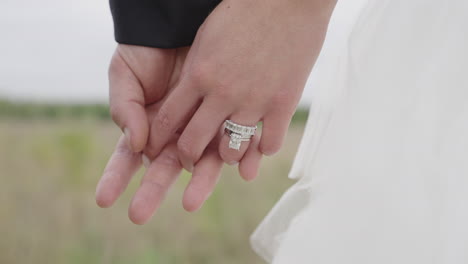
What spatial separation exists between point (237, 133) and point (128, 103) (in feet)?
0.67

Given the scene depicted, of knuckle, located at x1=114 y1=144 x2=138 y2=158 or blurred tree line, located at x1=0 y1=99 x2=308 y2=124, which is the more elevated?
knuckle, located at x1=114 y1=144 x2=138 y2=158

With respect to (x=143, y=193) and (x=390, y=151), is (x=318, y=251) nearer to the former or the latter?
(x=390, y=151)

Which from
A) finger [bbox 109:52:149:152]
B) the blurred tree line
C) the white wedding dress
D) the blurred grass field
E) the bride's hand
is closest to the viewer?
the white wedding dress

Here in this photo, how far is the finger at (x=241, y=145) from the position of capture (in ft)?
2.75

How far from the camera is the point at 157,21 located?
36.9 inches

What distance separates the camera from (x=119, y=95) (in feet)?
3.11

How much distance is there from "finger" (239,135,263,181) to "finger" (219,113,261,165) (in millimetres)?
13

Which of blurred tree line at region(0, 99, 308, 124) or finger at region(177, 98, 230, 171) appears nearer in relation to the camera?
finger at region(177, 98, 230, 171)

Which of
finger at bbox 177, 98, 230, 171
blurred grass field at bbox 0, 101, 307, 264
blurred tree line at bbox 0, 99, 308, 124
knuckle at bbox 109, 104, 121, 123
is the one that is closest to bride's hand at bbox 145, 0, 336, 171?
finger at bbox 177, 98, 230, 171

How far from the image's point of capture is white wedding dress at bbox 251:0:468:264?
0.68 metres

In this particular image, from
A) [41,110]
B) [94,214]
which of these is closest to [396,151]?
[94,214]

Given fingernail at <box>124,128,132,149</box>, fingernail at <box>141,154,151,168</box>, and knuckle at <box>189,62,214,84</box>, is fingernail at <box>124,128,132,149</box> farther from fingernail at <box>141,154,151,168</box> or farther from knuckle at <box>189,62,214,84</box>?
knuckle at <box>189,62,214,84</box>

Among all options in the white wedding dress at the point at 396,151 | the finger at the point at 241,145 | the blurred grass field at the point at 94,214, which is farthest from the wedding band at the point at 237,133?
Answer: the blurred grass field at the point at 94,214

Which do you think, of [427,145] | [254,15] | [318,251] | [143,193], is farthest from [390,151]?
[143,193]
